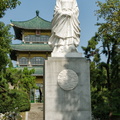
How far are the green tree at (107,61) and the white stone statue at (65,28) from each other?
403cm

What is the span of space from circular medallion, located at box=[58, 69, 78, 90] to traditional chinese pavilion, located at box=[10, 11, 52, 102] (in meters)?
20.4

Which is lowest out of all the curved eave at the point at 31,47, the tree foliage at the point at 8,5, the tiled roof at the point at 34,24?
the tree foliage at the point at 8,5

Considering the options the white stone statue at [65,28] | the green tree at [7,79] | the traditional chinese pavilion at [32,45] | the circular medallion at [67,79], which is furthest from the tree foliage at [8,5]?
the traditional chinese pavilion at [32,45]

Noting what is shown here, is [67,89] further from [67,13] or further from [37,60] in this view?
[37,60]

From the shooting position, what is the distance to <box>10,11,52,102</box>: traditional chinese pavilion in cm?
2841

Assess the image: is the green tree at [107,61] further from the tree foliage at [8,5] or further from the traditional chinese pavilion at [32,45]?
the traditional chinese pavilion at [32,45]

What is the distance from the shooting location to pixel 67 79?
6727 millimetres

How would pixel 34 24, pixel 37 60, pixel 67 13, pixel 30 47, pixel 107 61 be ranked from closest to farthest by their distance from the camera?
pixel 67 13 < pixel 107 61 < pixel 30 47 < pixel 37 60 < pixel 34 24

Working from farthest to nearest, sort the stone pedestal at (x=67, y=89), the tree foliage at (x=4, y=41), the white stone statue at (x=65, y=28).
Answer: the tree foliage at (x=4, y=41) < the white stone statue at (x=65, y=28) < the stone pedestal at (x=67, y=89)

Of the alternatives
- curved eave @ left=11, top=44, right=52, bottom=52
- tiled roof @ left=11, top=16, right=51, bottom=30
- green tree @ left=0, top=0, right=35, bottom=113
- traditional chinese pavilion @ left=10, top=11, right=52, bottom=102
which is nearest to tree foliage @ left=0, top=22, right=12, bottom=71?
green tree @ left=0, top=0, right=35, bottom=113

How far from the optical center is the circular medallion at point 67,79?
6680 millimetres

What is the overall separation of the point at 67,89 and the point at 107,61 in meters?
7.46

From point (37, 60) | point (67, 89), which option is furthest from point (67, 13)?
point (37, 60)

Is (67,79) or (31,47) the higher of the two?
(31,47)
